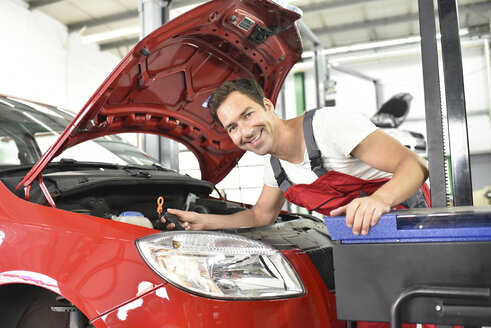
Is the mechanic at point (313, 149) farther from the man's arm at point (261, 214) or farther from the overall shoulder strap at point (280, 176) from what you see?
the man's arm at point (261, 214)

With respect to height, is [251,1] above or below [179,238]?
above

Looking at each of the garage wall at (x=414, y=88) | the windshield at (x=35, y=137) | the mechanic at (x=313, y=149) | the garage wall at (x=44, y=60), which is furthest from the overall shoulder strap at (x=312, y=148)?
the garage wall at (x=414, y=88)

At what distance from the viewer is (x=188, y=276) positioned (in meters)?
1.07

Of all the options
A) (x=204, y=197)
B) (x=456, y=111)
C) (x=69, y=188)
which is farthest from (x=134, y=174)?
(x=456, y=111)

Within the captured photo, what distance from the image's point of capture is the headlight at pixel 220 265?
3.51 ft

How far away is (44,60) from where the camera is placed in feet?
30.7

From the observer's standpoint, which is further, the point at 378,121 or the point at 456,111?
the point at 378,121

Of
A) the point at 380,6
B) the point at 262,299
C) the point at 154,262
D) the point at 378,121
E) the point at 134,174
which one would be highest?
the point at 380,6

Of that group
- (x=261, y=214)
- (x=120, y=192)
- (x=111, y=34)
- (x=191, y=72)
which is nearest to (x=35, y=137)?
(x=120, y=192)

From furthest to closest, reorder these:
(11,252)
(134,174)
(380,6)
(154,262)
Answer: (380,6) → (134,174) → (11,252) → (154,262)

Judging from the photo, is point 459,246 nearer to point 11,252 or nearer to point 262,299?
point 262,299

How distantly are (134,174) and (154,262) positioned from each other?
0.78 meters

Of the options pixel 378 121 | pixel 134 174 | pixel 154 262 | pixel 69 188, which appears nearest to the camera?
pixel 154 262

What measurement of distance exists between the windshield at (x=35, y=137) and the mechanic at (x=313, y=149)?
59cm
